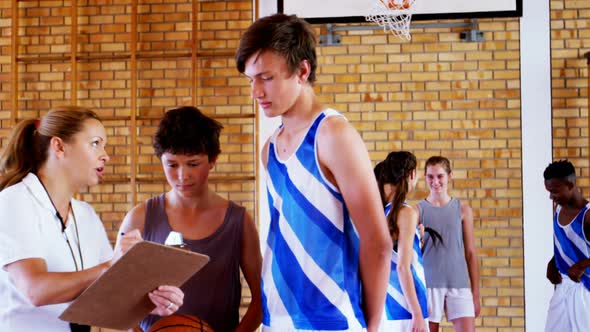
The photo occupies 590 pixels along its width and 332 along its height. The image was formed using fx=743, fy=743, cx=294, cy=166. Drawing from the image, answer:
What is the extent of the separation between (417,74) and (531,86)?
912 millimetres

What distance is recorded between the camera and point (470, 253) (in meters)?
5.40

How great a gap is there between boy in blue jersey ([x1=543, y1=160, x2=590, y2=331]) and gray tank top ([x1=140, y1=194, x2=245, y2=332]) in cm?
271

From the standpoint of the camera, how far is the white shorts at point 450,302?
17.2 feet

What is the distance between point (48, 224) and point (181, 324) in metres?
0.51

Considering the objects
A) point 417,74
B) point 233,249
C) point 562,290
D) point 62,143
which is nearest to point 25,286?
point 62,143

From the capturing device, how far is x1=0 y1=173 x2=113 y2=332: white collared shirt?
213 cm

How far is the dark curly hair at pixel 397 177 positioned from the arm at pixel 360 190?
90.1 inches

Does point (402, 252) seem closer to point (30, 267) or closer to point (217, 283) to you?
point (217, 283)

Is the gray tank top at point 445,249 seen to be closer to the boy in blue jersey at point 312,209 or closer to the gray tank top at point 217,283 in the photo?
the gray tank top at point 217,283

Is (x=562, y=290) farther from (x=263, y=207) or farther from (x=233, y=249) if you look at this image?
(x=233, y=249)

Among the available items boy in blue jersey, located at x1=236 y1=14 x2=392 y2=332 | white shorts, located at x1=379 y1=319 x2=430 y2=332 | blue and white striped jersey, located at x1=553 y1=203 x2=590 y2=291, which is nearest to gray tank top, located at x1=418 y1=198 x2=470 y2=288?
blue and white striped jersey, located at x1=553 y1=203 x2=590 y2=291

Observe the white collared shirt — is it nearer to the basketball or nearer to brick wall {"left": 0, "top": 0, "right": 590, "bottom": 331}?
the basketball

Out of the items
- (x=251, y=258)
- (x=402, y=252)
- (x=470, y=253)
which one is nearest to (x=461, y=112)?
(x=470, y=253)

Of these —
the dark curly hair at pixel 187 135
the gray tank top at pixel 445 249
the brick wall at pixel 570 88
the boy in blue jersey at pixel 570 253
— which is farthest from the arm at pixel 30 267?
the brick wall at pixel 570 88
